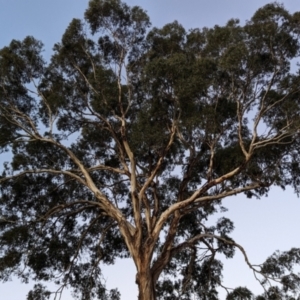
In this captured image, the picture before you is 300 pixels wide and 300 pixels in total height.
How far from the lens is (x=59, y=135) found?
15844 millimetres

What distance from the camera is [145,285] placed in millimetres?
12820

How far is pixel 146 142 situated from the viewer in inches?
553

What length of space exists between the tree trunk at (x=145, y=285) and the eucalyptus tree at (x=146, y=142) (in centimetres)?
3

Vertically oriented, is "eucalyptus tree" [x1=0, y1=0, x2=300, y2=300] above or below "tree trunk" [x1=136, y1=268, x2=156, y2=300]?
above

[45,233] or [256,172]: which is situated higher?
[45,233]

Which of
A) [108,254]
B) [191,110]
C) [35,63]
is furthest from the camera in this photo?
[108,254]

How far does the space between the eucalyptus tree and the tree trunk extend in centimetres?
3

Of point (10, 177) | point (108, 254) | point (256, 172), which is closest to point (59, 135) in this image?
point (10, 177)

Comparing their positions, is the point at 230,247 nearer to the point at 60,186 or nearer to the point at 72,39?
the point at 60,186

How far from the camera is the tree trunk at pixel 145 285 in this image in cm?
1268

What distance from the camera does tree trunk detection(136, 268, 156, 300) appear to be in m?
12.7

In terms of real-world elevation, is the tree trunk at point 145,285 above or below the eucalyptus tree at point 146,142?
below

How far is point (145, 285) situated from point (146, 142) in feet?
11.9

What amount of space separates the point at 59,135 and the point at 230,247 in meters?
6.06
